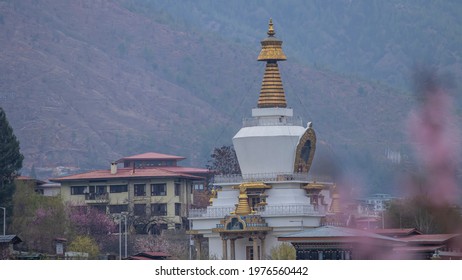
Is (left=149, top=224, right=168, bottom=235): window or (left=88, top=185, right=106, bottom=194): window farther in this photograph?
(left=88, top=185, right=106, bottom=194): window

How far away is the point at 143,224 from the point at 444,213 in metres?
81.7

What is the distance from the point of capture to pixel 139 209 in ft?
468

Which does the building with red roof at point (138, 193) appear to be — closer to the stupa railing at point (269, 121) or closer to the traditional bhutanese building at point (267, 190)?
the stupa railing at point (269, 121)

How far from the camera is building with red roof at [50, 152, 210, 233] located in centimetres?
14200

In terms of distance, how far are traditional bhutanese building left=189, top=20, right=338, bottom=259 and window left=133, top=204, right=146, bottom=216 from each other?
31451mm

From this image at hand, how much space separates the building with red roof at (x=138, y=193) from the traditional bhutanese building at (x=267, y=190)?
31990mm

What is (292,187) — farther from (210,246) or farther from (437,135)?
(437,135)

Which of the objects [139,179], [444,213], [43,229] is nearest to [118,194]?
[139,179]

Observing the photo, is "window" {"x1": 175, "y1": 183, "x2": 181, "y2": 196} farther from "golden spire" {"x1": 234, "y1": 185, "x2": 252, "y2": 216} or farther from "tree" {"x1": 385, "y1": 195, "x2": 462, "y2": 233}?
"tree" {"x1": 385, "y1": 195, "x2": 462, "y2": 233}

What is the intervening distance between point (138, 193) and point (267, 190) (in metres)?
38.5

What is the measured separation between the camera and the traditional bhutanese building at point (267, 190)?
10412 cm

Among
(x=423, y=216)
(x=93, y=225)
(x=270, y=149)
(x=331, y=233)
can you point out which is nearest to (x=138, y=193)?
(x=93, y=225)

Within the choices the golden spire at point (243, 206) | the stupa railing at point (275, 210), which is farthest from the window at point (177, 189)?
the golden spire at point (243, 206)

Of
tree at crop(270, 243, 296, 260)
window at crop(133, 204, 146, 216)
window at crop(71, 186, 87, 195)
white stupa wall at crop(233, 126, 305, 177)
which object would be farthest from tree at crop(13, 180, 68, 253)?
tree at crop(270, 243, 296, 260)
